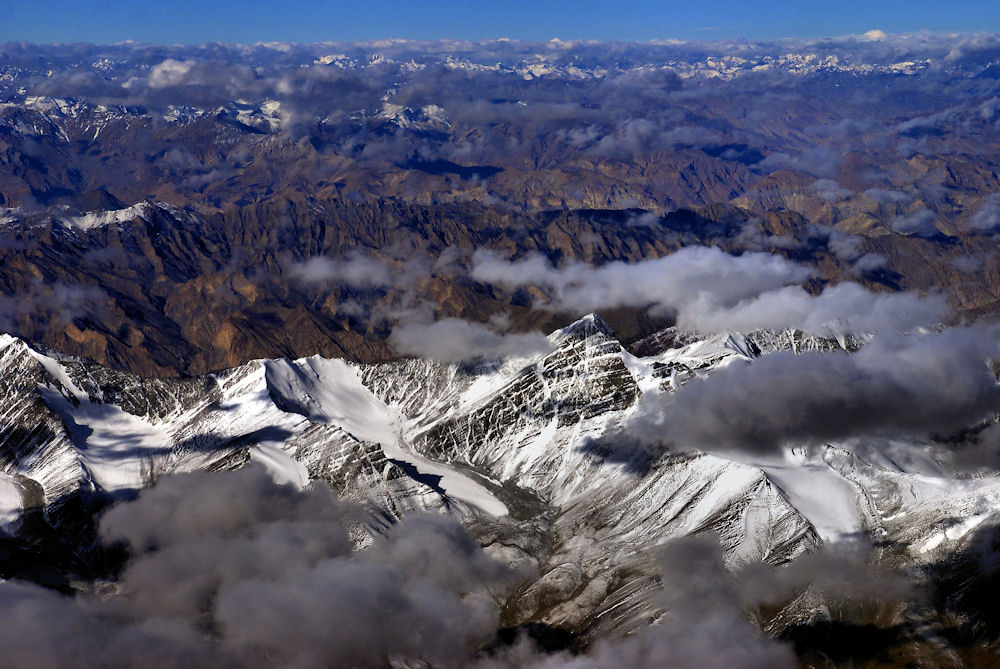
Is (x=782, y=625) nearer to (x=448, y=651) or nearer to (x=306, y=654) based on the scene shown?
(x=448, y=651)

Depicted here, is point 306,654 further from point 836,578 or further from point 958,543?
point 958,543

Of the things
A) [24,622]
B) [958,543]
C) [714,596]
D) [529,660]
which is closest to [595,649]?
[529,660]

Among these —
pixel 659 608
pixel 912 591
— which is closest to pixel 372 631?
pixel 659 608

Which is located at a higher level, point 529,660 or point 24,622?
point 24,622

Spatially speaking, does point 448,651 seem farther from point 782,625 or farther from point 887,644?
point 887,644

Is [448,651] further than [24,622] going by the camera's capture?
Yes

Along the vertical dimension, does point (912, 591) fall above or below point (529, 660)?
above

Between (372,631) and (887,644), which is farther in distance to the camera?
(372,631)
